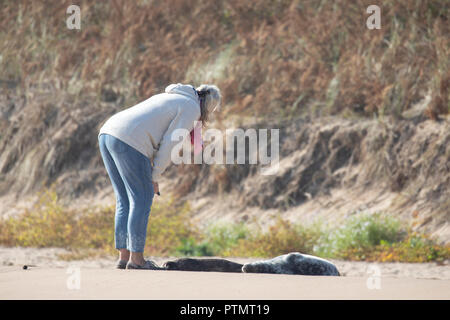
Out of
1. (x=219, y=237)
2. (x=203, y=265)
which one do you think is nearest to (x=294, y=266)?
(x=203, y=265)

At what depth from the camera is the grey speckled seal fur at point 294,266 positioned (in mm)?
6074

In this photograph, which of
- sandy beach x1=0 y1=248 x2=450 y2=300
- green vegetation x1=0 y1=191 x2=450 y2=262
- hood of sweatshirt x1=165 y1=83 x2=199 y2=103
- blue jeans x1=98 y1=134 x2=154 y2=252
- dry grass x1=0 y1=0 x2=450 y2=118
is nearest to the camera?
sandy beach x1=0 y1=248 x2=450 y2=300

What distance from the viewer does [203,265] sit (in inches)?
249

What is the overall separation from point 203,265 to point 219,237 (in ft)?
11.4

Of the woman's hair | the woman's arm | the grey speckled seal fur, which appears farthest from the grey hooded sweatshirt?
the grey speckled seal fur

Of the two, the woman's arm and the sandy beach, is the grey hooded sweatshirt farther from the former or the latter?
the sandy beach

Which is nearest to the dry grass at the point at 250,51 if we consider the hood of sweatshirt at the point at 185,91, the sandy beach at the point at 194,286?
the hood of sweatshirt at the point at 185,91

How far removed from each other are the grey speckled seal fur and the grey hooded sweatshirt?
123 cm

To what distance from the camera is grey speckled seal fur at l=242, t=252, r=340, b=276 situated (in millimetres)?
6074

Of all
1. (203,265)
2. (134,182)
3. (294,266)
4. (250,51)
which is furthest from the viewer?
(250,51)

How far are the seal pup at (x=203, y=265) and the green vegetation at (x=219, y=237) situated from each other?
263 cm

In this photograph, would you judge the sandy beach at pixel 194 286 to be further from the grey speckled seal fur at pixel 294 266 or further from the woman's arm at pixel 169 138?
the woman's arm at pixel 169 138

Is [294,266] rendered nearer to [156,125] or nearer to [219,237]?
[156,125]

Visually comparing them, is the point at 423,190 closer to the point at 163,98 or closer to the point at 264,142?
the point at 264,142
